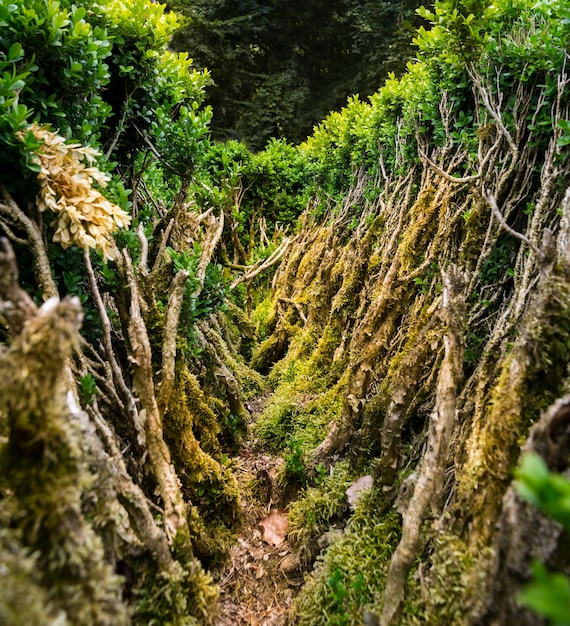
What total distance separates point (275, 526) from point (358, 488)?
2.57 feet

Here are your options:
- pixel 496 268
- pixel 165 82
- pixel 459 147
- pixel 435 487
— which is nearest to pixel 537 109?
pixel 459 147

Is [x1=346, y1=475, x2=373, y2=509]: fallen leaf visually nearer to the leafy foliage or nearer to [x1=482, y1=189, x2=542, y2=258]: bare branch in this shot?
[x1=482, y1=189, x2=542, y2=258]: bare branch

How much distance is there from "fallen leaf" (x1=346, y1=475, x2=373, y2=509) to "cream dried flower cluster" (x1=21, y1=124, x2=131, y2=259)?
218cm

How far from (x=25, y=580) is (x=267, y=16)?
17126 millimetres

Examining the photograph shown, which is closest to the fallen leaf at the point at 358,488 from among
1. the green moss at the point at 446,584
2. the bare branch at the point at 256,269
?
the green moss at the point at 446,584

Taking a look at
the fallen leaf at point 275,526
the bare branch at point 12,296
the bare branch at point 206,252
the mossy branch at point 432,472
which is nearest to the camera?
the bare branch at point 12,296

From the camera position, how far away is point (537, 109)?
8.07 feet

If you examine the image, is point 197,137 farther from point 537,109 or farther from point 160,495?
point 160,495

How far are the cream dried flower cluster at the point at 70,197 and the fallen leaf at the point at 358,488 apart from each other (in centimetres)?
218

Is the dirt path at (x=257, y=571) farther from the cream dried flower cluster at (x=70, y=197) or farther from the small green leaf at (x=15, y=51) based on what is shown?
the small green leaf at (x=15, y=51)

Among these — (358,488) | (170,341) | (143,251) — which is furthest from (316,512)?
(143,251)

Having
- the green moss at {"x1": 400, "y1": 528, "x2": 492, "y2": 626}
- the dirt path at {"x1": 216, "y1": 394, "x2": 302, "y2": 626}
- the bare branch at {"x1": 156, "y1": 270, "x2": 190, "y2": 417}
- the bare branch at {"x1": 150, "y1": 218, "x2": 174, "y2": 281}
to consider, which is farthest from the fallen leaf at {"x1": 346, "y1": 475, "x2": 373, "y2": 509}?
the bare branch at {"x1": 150, "y1": 218, "x2": 174, "y2": 281}

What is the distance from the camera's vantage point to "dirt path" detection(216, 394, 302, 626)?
7.93 ft

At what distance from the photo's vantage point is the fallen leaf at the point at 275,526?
3002mm
